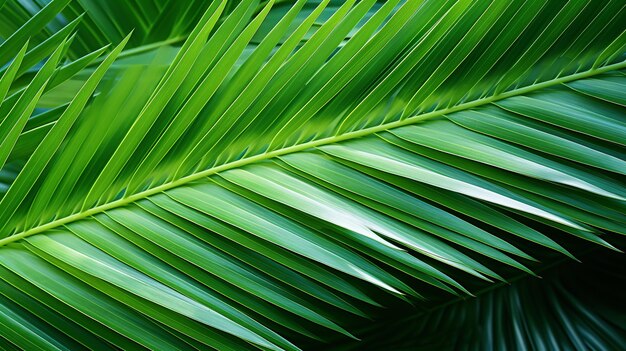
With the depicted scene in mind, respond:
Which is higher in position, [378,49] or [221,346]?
[378,49]

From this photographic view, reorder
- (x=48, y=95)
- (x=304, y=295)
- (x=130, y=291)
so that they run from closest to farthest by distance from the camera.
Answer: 1. (x=130, y=291)
2. (x=304, y=295)
3. (x=48, y=95)

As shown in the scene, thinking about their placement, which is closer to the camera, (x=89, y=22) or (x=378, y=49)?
(x=378, y=49)

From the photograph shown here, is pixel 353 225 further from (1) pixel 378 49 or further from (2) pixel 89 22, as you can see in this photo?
(2) pixel 89 22

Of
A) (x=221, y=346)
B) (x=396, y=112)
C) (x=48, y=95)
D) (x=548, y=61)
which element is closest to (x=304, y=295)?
(x=221, y=346)

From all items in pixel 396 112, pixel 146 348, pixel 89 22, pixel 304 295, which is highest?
pixel 89 22

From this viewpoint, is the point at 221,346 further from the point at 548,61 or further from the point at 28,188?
the point at 548,61

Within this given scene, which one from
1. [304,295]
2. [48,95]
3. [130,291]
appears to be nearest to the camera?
[130,291]
